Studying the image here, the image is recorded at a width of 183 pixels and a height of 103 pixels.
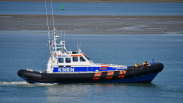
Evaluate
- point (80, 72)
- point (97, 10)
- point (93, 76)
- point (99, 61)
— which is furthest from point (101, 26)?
point (97, 10)

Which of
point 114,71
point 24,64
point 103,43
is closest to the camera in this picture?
point 114,71

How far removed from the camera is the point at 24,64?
34844 mm

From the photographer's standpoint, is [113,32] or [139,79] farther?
[113,32]

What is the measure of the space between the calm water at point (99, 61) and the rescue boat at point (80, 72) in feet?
1.60

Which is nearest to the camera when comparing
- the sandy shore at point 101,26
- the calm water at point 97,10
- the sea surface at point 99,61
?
the sea surface at point 99,61

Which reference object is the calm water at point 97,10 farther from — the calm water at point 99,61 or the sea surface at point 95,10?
the calm water at point 99,61

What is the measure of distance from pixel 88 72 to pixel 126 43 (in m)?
23.5

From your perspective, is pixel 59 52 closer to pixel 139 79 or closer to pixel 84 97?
pixel 84 97

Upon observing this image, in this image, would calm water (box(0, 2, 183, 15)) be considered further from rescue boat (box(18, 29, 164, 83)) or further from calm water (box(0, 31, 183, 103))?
rescue boat (box(18, 29, 164, 83))

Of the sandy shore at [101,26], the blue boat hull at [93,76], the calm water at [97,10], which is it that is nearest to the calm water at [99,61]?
the blue boat hull at [93,76]

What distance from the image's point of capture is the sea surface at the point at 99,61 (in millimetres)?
23812

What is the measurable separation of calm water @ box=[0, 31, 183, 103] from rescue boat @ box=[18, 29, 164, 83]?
0.49 meters

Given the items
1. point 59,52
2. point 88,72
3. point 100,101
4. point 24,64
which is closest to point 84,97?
point 100,101

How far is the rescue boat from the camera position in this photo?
1027 inches
